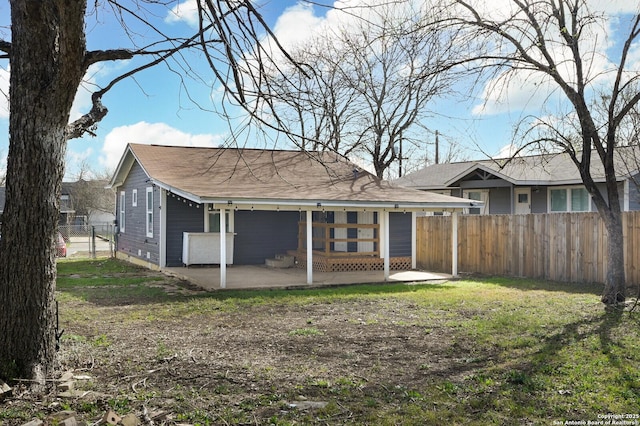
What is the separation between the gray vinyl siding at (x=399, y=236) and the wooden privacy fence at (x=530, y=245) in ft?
1.29

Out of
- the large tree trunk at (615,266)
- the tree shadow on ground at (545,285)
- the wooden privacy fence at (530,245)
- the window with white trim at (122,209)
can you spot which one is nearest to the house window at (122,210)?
the window with white trim at (122,209)

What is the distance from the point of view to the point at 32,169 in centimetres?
511

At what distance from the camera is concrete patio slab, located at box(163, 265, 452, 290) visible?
13.3m

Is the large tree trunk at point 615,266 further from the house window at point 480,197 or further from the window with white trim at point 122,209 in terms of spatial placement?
the window with white trim at point 122,209

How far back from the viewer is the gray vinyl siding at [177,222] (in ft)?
54.7

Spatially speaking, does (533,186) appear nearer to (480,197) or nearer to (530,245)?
(480,197)

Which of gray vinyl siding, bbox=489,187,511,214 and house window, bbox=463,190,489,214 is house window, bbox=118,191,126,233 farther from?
gray vinyl siding, bbox=489,187,511,214

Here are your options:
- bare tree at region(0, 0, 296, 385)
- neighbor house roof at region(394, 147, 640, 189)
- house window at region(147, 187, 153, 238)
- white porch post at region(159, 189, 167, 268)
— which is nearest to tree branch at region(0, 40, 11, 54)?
bare tree at region(0, 0, 296, 385)

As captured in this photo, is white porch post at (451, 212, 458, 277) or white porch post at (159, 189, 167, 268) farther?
white porch post at (159, 189, 167, 268)

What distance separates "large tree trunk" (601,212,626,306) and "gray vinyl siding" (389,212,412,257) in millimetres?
8015

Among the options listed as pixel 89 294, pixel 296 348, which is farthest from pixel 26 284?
pixel 89 294

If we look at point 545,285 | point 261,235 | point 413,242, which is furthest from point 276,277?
point 545,285

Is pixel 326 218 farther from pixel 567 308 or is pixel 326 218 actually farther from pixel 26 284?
pixel 26 284

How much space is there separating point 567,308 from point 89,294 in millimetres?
9547
